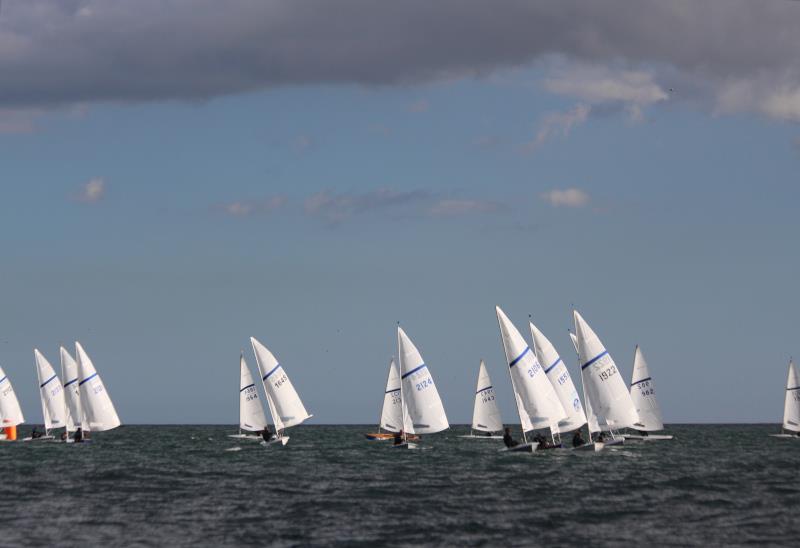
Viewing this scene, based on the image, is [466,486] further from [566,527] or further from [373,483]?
[566,527]

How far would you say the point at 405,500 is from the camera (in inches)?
2037

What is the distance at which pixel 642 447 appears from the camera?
96.5 m

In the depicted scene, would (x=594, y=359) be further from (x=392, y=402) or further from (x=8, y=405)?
(x=8, y=405)

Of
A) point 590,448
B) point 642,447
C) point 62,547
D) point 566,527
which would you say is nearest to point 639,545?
point 566,527

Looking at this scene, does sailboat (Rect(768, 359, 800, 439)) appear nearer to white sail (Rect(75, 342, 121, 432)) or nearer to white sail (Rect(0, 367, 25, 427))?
white sail (Rect(75, 342, 121, 432))

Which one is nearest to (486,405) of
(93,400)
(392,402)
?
(392,402)

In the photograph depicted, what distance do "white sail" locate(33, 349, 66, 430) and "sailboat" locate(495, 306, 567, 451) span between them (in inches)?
2072

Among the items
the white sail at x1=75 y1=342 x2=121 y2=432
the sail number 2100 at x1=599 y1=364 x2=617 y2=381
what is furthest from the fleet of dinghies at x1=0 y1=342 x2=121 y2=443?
the sail number 2100 at x1=599 y1=364 x2=617 y2=381

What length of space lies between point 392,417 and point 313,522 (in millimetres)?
59415

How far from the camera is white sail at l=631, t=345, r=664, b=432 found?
328 feet

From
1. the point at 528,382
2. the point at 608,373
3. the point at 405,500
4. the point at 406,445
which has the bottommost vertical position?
the point at 405,500

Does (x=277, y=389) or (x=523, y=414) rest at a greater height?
(x=277, y=389)

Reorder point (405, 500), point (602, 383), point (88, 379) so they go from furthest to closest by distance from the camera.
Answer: point (88, 379)
point (602, 383)
point (405, 500)

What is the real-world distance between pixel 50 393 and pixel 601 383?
58789 millimetres
